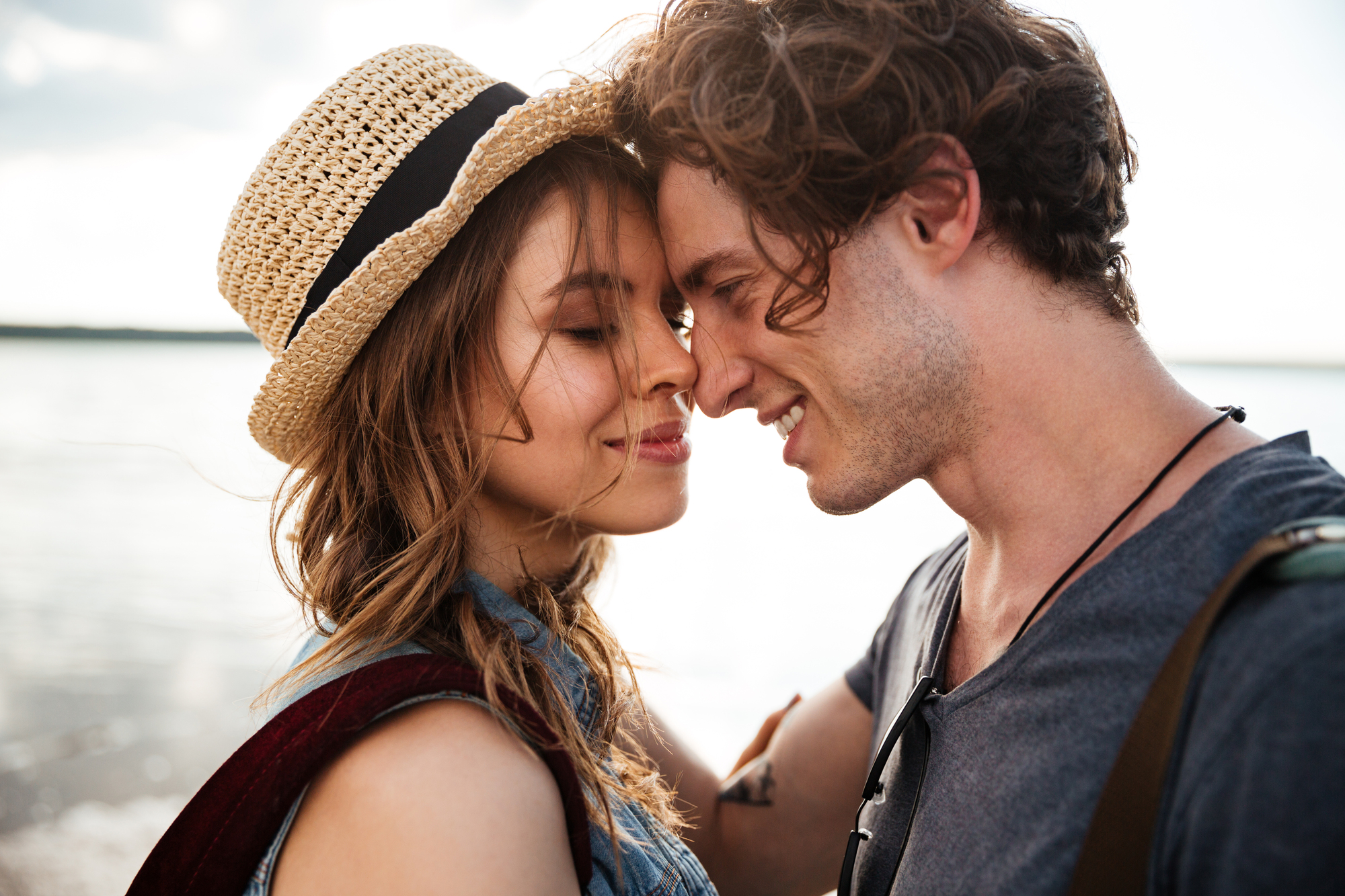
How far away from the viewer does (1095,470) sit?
1.62m

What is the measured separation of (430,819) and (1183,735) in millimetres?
1120

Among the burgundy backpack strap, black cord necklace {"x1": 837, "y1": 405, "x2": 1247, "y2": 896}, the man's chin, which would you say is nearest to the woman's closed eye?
the man's chin

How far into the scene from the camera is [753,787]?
244cm

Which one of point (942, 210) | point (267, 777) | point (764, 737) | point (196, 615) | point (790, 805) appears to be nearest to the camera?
point (267, 777)

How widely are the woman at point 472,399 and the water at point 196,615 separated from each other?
0.52 m

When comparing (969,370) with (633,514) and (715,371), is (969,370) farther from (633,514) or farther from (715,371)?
(633,514)

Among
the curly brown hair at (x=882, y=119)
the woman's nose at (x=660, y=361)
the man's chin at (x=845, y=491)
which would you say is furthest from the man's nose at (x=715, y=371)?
the man's chin at (x=845, y=491)

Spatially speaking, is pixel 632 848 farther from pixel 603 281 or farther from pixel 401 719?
pixel 603 281

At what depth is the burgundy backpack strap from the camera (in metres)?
A: 1.26

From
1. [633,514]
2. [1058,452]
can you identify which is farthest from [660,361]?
[1058,452]

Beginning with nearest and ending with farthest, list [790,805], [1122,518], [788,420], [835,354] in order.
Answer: [1122,518], [835,354], [788,420], [790,805]

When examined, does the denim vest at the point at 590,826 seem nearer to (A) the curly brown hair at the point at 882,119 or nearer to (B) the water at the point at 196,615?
(B) the water at the point at 196,615

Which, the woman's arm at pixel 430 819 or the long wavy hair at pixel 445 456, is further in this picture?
the long wavy hair at pixel 445 456

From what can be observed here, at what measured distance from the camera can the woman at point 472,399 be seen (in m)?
1.60
